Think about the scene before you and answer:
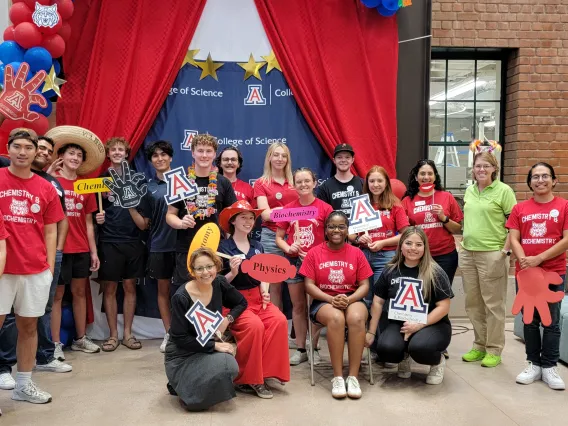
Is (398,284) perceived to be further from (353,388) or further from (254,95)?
(254,95)

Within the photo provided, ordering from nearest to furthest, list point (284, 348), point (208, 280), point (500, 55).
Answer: point (208, 280) < point (284, 348) < point (500, 55)

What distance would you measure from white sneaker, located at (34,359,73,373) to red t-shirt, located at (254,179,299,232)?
5.82 feet

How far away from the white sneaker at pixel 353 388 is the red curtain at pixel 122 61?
8.62 feet

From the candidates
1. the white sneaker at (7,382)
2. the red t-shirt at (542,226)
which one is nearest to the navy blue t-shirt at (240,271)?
the white sneaker at (7,382)

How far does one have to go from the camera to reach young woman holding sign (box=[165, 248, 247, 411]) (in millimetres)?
3041

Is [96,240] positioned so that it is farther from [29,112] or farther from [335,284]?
[335,284]

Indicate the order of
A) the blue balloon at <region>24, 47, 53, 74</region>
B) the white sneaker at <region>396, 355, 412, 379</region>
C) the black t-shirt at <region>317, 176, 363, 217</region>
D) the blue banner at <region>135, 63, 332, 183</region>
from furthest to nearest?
the blue banner at <region>135, 63, 332, 183</region>, the black t-shirt at <region>317, 176, 363, 217</region>, the blue balloon at <region>24, 47, 53, 74</region>, the white sneaker at <region>396, 355, 412, 379</region>

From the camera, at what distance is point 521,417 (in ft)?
9.80

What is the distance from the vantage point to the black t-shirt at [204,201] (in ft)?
12.4

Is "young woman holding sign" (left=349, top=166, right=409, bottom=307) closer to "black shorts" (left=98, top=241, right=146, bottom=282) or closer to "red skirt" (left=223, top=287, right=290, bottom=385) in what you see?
"red skirt" (left=223, top=287, right=290, bottom=385)

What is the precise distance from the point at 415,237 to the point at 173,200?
1.65 metres

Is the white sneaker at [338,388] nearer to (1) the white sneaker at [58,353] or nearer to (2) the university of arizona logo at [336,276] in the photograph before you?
(2) the university of arizona logo at [336,276]

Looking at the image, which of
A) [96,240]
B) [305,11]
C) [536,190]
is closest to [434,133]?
[305,11]

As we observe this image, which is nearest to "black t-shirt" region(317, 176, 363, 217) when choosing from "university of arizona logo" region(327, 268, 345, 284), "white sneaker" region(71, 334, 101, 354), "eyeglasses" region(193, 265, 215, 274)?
"university of arizona logo" region(327, 268, 345, 284)
